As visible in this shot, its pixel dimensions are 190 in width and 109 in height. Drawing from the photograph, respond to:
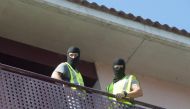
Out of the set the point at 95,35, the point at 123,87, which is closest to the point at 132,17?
the point at 95,35

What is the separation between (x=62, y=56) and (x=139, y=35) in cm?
139

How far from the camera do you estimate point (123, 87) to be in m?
10.3

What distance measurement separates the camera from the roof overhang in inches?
472

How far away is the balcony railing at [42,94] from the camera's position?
9250 millimetres

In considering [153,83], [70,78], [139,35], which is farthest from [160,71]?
[70,78]

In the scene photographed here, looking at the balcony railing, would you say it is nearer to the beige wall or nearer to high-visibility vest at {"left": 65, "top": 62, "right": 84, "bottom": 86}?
high-visibility vest at {"left": 65, "top": 62, "right": 84, "bottom": 86}

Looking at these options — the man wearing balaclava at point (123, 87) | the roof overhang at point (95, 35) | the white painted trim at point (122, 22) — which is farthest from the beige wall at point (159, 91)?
the man wearing balaclava at point (123, 87)

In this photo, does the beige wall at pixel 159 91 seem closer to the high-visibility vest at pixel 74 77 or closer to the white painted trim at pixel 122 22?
the white painted trim at pixel 122 22

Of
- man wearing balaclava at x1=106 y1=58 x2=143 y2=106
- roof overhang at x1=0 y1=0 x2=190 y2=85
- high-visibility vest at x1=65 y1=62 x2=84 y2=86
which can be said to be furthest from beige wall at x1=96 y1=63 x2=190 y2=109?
high-visibility vest at x1=65 y1=62 x2=84 y2=86

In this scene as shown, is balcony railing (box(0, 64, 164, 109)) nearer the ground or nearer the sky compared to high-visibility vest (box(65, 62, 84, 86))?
nearer the ground

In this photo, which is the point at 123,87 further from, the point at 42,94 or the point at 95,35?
the point at 95,35

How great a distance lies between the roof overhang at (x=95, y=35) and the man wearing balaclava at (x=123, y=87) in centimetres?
149

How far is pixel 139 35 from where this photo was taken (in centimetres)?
1239

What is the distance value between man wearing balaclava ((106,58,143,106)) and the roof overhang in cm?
149
